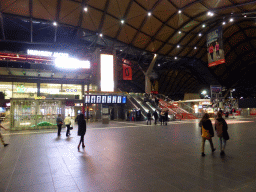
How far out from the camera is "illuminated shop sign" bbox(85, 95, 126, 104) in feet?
93.0

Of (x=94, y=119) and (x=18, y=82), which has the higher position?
(x=18, y=82)

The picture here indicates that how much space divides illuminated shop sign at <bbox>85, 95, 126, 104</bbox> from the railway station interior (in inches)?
6.5

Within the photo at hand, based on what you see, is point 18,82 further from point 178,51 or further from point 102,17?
point 178,51

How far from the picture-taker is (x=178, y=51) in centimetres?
4031

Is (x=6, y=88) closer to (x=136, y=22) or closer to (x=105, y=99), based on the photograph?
(x=105, y=99)

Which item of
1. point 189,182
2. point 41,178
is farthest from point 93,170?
point 189,182

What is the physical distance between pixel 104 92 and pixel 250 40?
1547 inches

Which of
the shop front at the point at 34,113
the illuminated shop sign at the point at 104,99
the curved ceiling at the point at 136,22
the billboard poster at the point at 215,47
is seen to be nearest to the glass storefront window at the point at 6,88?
the curved ceiling at the point at 136,22

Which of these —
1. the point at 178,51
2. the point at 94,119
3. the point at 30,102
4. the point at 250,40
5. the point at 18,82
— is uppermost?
Answer: the point at 250,40

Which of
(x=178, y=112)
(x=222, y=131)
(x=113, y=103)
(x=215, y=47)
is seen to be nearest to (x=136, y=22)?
(x=215, y=47)

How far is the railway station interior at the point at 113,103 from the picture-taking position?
4.62m

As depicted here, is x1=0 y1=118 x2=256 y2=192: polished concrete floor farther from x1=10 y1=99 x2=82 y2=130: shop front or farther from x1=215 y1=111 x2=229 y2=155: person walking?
x1=10 y1=99 x2=82 y2=130: shop front

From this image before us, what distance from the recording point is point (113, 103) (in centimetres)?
3009

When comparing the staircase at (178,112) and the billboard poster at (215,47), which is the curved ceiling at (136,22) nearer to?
the billboard poster at (215,47)
